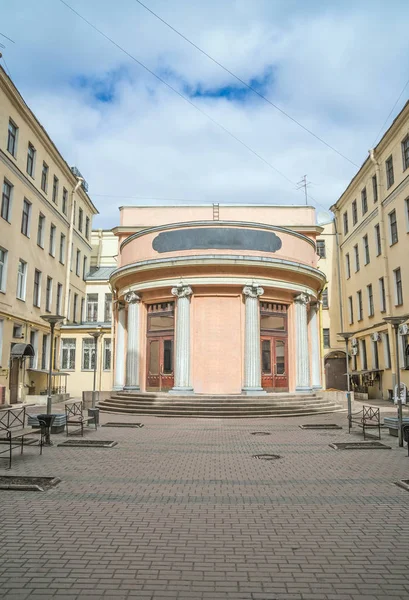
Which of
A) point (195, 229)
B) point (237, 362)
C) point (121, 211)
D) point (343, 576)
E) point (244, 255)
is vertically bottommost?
point (343, 576)

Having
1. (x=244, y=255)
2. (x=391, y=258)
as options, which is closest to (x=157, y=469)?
(x=244, y=255)

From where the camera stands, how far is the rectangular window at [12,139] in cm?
2591

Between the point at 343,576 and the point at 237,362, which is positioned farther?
the point at 237,362

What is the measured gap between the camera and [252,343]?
20.4 m

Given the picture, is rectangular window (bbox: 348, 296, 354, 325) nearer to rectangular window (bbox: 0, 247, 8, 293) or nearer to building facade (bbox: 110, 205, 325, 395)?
building facade (bbox: 110, 205, 325, 395)

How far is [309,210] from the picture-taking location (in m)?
31.7

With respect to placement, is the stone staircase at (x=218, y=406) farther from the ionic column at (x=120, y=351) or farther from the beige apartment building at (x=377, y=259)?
the beige apartment building at (x=377, y=259)

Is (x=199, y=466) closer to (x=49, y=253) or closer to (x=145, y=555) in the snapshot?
(x=145, y=555)

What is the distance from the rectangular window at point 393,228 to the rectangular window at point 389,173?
6.27ft

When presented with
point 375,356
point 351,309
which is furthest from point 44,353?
point 351,309

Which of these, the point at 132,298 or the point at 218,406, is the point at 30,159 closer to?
the point at 132,298

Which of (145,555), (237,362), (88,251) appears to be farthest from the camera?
(88,251)

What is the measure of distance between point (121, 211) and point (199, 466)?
24.1 meters

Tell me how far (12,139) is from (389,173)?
22.4 meters
